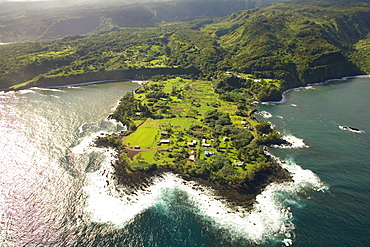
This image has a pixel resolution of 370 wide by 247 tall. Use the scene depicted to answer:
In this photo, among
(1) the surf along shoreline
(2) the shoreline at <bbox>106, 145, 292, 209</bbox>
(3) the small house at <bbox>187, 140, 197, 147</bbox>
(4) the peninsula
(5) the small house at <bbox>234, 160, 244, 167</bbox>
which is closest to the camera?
(2) the shoreline at <bbox>106, 145, 292, 209</bbox>

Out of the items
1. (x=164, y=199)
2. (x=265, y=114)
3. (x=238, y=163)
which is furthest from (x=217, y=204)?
(x=265, y=114)

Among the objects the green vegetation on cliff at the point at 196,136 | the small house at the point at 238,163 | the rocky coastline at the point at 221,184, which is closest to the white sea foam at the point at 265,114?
the green vegetation on cliff at the point at 196,136

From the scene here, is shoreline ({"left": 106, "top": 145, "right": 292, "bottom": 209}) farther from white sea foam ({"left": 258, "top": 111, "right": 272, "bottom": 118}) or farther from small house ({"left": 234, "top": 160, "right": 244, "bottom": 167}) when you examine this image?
white sea foam ({"left": 258, "top": 111, "right": 272, "bottom": 118})

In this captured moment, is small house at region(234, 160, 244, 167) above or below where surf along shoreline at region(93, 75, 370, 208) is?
above

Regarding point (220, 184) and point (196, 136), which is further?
point (196, 136)

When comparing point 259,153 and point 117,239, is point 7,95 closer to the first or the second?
point 117,239

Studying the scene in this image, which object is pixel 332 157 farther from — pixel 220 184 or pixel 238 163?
pixel 220 184

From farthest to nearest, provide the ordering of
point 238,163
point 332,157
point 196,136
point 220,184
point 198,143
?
point 196,136 < point 198,143 < point 332,157 < point 238,163 < point 220,184

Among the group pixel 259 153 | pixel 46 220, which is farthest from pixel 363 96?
pixel 46 220

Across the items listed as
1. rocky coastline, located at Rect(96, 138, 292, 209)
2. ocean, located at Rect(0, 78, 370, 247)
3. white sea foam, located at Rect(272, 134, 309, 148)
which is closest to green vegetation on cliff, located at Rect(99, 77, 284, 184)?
rocky coastline, located at Rect(96, 138, 292, 209)
